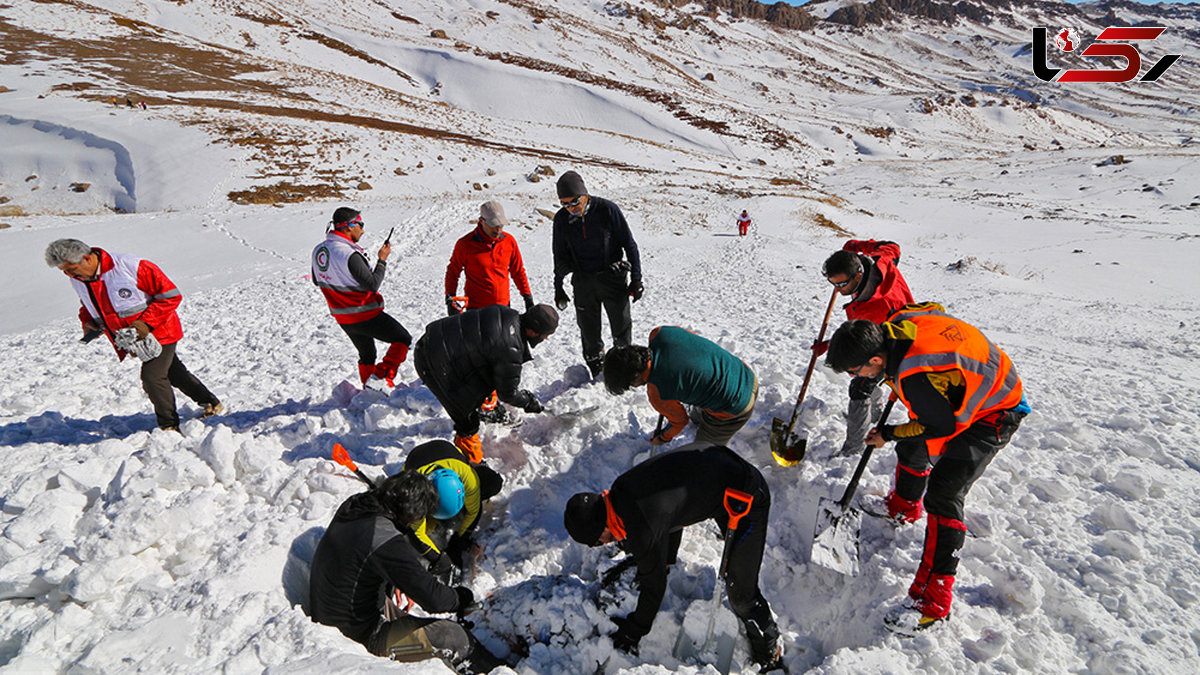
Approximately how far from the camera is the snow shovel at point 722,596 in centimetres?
288

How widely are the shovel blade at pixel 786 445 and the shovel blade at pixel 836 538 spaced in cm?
43

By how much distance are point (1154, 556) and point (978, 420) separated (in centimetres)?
→ 151

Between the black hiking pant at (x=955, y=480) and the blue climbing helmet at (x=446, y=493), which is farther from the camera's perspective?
the blue climbing helmet at (x=446, y=493)

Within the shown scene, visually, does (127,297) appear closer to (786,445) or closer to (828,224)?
(786,445)

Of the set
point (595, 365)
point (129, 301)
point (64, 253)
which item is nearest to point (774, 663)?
point (595, 365)

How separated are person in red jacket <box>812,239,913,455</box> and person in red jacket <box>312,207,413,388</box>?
12.5 ft

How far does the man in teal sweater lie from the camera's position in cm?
325

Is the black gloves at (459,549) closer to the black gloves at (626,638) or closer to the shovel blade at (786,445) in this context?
the black gloves at (626,638)

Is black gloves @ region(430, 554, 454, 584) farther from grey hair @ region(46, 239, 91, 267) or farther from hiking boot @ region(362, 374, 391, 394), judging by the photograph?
grey hair @ region(46, 239, 91, 267)

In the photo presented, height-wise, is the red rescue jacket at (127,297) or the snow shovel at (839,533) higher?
the red rescue jacket at (127,297)

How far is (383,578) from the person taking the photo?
2824 millimetres

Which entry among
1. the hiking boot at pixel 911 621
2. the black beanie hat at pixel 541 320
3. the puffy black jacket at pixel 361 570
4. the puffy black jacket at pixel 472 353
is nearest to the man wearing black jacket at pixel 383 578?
the puffy black jacket at pixel 361 570

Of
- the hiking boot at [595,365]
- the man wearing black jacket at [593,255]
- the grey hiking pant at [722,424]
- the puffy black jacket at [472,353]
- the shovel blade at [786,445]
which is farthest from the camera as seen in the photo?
the hiking boot at [595,365]

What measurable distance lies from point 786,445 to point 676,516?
1905 millimetres
